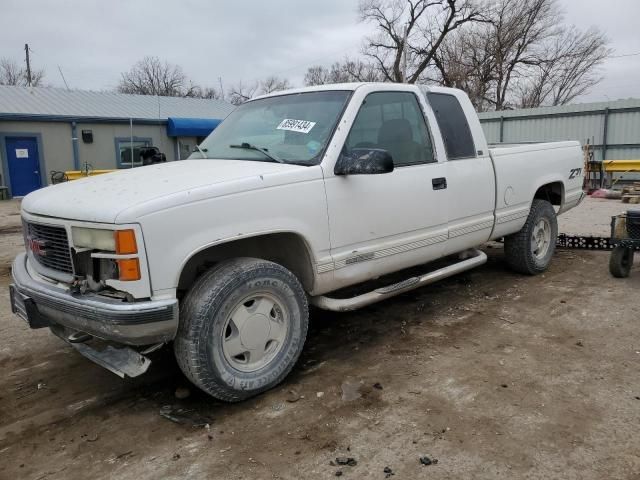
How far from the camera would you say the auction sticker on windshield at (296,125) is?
151 inches

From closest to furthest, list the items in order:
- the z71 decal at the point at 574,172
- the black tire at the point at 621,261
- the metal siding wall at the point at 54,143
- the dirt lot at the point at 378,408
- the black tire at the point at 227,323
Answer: the dirt lot at the point at 378,408 → the black tire at the point at 227,323 → the black tire at the point at 621,261 → the z71 decal at the point at 574,172 → the metal siding wall at the point at 54,143

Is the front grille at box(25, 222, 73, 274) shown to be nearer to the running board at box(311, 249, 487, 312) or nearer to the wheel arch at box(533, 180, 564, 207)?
the running board at box(311, 249, 487, 312)

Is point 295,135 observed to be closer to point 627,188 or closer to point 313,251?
point 313,251

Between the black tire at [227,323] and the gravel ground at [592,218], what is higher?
the black tire at [227,323]

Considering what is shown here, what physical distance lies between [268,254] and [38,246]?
1.47 meters

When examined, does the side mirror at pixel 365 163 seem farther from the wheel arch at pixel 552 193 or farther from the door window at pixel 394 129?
the wheel arch at pixel 552 193

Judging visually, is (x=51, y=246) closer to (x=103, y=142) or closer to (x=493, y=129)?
(x=493, y=129)

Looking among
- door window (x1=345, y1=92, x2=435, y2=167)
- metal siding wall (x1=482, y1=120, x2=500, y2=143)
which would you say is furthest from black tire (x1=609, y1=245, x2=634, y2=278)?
metal siding wall (x1=482, y1=120, x2=500, y2=143)

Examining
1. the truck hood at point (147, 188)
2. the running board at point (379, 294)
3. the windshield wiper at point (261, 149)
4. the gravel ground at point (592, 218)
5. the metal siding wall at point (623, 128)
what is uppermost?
the metal siding wall at point (623, 128)

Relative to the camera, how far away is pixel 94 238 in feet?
9.31

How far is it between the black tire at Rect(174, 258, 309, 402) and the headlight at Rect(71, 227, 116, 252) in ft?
1.78

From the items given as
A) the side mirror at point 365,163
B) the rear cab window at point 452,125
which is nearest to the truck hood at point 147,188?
the side mirror at point 365,163

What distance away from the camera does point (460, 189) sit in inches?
180

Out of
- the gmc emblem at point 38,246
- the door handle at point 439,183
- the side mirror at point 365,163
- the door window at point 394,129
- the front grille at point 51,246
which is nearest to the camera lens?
the front grille at point 51,246
